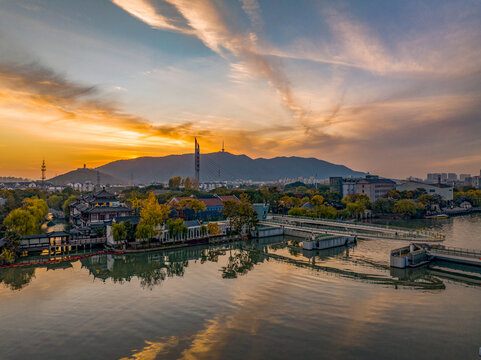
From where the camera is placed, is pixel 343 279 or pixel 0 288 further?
pixel 343 279

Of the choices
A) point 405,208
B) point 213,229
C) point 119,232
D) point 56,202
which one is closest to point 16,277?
point 119,232

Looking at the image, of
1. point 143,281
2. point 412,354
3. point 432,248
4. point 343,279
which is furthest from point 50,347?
point 432,248

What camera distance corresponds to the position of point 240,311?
14.6 metres

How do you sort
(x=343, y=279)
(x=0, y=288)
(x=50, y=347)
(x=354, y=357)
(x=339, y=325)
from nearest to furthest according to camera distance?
(x=354, y=357) < (x=50, y=347) < (x=339, y=325) < (x=0, y=288) < (x=343, y=279)

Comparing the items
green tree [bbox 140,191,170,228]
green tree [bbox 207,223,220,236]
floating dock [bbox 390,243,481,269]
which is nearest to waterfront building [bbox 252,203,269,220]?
green tree [bbox 207,223,220,236]

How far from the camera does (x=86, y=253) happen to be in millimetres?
27672

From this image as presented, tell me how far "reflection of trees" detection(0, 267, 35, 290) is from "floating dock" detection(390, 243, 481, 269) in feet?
86.0

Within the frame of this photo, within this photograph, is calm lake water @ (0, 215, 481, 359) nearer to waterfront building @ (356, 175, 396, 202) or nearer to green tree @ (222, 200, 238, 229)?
green tree @ (222, 200, 238, 229)

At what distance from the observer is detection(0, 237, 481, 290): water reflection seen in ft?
64.8

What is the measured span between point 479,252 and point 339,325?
58.9 ft

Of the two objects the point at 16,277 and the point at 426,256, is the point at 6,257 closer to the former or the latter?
the point at 16,277

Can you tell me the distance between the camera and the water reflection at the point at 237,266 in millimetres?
19766

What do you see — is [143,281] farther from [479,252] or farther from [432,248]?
[479,252]

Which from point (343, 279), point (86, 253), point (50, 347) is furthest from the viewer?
point (86, 253)
